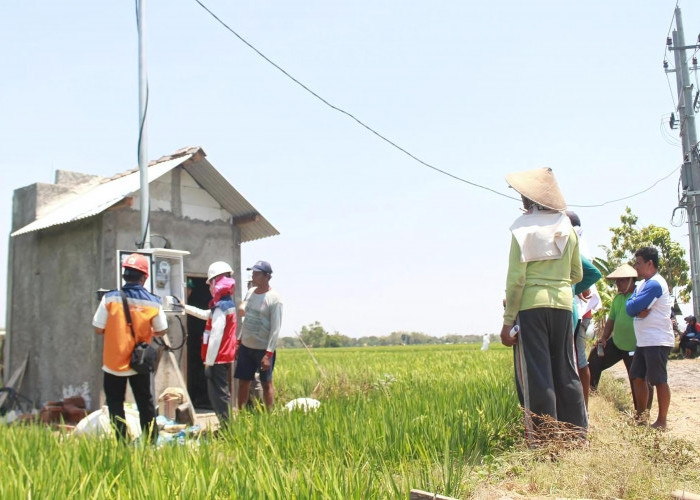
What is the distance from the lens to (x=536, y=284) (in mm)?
4414

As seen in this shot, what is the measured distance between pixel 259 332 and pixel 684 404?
15.7ft

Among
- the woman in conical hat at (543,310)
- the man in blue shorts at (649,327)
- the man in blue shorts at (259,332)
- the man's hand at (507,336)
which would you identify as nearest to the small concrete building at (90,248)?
the man in blue shorts at (259,332)

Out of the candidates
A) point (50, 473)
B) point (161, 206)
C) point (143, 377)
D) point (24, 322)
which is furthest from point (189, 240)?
point (50, 473)

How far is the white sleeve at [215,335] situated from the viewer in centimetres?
618

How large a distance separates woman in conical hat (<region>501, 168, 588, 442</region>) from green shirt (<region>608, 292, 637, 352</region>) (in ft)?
7.71

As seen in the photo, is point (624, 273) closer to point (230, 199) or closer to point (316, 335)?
point (230, 199)

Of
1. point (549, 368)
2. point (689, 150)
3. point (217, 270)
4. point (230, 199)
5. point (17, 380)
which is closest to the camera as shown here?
point (549, 368)

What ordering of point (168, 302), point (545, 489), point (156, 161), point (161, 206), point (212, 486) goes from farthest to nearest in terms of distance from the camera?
1. point (156, 161)
2. point (161, 206)
3. point (168, 302)
4. point (545, 489)
5. point (212, 486)

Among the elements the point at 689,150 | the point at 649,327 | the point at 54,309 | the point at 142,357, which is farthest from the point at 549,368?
the point at 689,150

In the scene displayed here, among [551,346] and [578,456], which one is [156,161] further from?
[578,456]

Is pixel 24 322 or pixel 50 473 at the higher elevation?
pixel 24 322

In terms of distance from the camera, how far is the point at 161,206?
8.48m

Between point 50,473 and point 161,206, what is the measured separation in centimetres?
566

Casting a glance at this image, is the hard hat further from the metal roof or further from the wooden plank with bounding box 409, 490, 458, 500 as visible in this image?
the wooden plank with bounding box 409, 490, 458, 500
